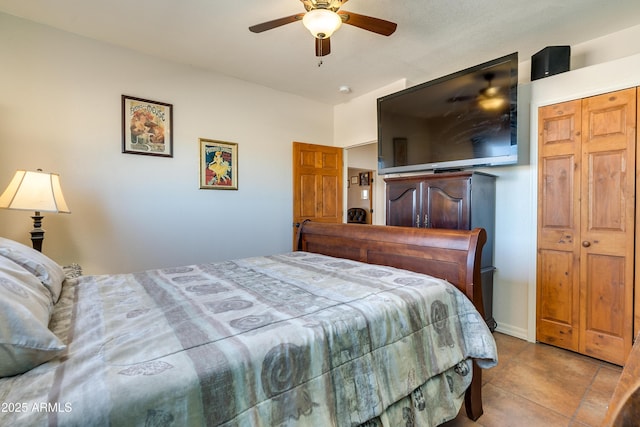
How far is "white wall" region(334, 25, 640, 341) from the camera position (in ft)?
7.79

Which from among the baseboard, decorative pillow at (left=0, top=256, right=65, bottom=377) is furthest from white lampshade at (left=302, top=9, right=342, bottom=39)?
the baseboard

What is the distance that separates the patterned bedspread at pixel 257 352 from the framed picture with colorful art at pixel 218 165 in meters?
1.87

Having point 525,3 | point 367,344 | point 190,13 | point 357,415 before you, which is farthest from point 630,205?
point 190,13

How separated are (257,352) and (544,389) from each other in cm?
211

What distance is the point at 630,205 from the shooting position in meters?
2.10

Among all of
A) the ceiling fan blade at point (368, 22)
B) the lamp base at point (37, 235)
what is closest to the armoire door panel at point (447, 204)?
the ceiling fan blade at point (368, 22)

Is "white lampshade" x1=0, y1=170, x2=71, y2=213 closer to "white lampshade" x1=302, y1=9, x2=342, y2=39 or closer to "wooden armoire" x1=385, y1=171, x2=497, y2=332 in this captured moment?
"white lampshade" x1=302, y1=9, x2=342, y2=39

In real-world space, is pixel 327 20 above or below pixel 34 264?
above

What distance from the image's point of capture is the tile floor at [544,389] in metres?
1.60

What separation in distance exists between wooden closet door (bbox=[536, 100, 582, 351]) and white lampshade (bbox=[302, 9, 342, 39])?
2029mm

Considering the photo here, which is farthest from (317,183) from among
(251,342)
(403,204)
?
(251,342)

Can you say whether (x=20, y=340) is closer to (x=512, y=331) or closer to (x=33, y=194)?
(x=33, y=194)

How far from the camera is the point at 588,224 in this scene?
2.29 metres

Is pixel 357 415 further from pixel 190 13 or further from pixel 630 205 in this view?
pixel 190 13
